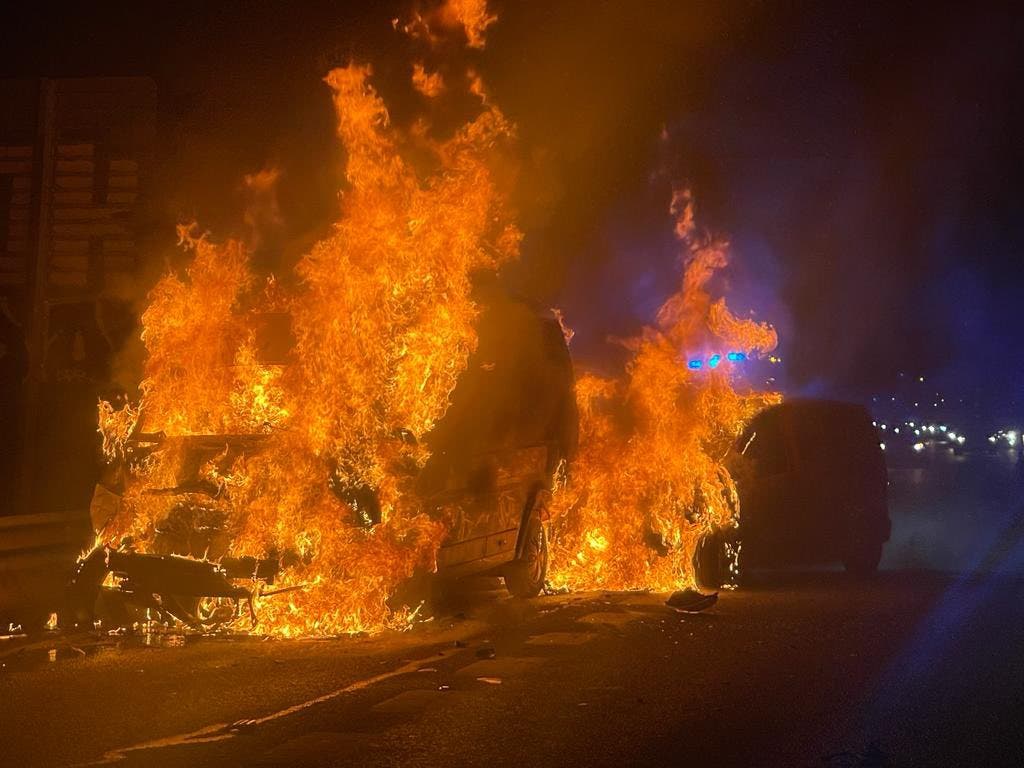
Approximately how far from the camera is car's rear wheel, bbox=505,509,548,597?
36.9ft

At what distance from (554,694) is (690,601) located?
148 inches

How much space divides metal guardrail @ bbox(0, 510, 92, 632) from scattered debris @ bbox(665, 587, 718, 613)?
203 inches

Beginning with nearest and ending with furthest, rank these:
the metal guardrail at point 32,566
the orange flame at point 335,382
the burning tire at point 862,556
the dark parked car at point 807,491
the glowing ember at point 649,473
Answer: the orange flame at point 335,382 < the metal guardrail at point 32,566 < the glowing ember at point 649,473 < the dark parked car at point 807,491 < the burning tire at point 862,556

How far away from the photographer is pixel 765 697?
6.88 metres

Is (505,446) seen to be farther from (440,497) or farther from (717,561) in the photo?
(717,561)

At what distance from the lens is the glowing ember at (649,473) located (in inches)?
471

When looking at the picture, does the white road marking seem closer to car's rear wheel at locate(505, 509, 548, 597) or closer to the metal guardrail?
the metal guardrail

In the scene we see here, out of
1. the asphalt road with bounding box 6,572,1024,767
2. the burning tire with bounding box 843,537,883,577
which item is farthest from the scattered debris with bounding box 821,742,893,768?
the burning tire with bounding box 843,537,883,577

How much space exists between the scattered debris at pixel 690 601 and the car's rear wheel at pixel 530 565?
1.45 meters

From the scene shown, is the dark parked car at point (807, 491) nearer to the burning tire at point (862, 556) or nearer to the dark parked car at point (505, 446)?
the burning tire at point (862, 556)

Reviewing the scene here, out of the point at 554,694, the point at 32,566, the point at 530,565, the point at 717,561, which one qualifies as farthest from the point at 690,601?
the point at 32,566

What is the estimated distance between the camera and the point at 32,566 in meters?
9.64

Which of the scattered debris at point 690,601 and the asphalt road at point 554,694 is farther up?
the scattered debris at point 690,601

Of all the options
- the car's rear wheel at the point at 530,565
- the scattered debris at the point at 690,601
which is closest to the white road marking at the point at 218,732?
the scattered debris at the point at 690,601
